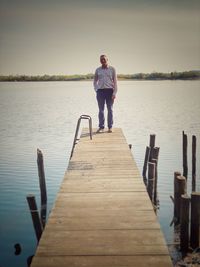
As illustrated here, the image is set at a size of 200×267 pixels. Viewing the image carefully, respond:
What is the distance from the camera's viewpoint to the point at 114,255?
435 cm

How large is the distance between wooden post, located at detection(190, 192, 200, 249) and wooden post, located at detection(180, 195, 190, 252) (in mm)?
126

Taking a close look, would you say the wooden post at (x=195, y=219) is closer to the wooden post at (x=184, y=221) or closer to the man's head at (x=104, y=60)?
the wooden post at (x=184, y=221)

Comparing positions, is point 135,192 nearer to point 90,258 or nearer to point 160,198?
point 90,258

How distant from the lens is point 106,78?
Result: 40.0ft

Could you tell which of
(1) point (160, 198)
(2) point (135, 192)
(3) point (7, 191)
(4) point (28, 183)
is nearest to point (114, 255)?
(2) point (135, 192)

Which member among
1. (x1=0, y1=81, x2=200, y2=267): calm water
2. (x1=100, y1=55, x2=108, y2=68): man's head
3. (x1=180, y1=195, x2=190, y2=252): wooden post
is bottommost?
(x1=0, y1=81, x2=200, y2=267): calm water

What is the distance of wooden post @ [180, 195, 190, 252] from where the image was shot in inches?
283

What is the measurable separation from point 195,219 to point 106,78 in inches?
250

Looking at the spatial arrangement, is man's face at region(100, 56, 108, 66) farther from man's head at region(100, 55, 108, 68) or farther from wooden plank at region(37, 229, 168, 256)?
wooden plank at region(37, 229, 168, 256)

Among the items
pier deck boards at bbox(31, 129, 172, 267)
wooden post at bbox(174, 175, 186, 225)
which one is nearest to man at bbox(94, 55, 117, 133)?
pier deck boards at bbox(31, 129, 172, 267)

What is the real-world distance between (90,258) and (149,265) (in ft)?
2.36

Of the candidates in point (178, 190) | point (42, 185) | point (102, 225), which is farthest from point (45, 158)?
point (102, 225)

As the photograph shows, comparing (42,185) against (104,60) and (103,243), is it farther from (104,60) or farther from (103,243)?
(103,243)

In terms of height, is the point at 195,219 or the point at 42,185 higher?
the point at 195,219
